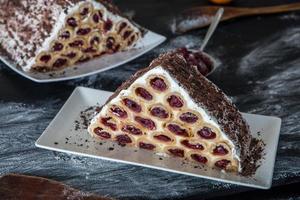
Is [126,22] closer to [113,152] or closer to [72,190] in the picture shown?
[113,152]

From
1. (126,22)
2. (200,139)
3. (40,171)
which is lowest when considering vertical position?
(40,171)

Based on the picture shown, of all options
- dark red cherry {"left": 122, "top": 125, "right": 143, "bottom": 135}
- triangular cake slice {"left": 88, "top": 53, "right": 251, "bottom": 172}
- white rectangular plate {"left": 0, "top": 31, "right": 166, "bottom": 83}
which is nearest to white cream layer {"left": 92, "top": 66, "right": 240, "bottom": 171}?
triangular cake slice {"left": 88, "top": 53, "right": 251, "bottom": 172}

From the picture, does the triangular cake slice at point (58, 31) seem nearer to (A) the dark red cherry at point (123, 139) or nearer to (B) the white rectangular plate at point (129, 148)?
(B) the white rectangular plate at point (129, 148)

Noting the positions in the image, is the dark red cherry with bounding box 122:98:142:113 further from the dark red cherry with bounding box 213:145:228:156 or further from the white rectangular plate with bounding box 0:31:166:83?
the white rectangular plate with bounding box 0:31:166:83

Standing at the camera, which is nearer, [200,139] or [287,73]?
[200,139]

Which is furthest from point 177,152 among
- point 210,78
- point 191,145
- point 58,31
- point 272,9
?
point 272,9

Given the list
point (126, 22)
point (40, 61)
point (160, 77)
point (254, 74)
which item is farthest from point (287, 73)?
point (40, 61)

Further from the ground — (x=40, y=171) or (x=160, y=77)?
(x=160, y=77)
